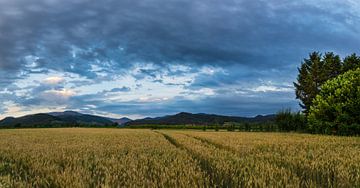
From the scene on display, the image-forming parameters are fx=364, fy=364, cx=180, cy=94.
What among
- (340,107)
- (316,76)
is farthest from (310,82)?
(340,107)

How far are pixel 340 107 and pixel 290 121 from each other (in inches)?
872

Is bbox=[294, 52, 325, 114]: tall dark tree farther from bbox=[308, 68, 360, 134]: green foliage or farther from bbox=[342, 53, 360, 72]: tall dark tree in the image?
bbox=[308, 68, 360, 134]: green foliage

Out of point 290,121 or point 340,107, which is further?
point 290,121

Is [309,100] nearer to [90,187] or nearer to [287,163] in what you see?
[287,163]

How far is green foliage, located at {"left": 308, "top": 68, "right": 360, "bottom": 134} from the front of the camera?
124 ft

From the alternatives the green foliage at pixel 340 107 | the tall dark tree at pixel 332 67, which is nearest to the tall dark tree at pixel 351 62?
the tall dark tree at pixel 332 67

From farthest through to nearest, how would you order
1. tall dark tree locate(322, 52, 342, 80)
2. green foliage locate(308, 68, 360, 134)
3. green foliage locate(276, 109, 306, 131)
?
tall dark tree locate(322, 52, 342, 80)
green foliage locate(276, 109, 306, 131)
green foliage locate(308, 68, 360, 134)

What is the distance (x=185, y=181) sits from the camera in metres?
6.38

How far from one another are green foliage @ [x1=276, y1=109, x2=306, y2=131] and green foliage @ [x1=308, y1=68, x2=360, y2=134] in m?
15.5

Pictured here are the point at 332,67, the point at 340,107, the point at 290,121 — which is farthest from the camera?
the point at 332,67

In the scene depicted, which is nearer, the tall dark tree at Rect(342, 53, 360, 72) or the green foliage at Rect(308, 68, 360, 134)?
the green foliage at Rect(308, 68, 360, 134)

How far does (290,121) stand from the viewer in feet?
198

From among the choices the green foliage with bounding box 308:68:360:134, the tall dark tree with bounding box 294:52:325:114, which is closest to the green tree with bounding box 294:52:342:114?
the tall dark tree with bounding box 294:52:325:114

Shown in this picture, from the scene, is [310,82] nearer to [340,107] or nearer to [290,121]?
[290,121]
